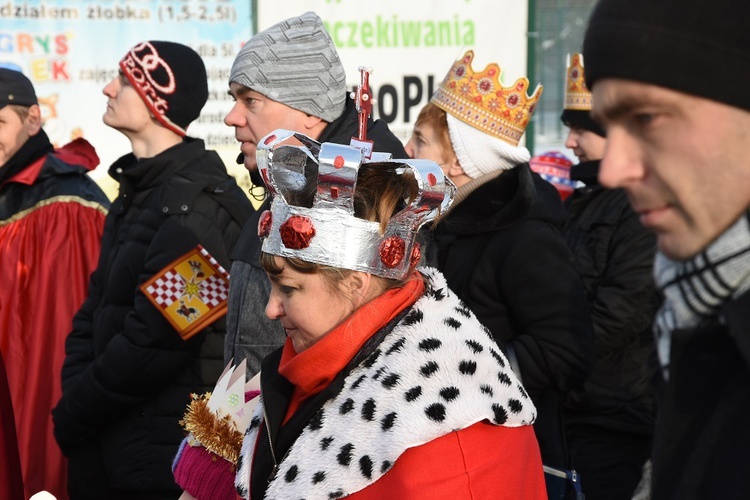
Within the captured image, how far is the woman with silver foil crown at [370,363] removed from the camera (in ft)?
7.30

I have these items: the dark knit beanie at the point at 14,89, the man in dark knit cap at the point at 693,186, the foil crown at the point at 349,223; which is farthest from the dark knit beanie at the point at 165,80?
the man in dark knit cap at the point at 693,186

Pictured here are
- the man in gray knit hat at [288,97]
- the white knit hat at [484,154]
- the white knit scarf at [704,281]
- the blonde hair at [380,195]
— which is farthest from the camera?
the white knit hat at [484,154]

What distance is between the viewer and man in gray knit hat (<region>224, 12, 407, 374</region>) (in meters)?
3.58

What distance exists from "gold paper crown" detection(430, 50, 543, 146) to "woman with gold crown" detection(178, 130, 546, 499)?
1749 mm

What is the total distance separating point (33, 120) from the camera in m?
6.18

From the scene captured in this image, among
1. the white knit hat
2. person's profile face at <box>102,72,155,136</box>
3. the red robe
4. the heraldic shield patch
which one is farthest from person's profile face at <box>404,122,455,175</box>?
the red robe

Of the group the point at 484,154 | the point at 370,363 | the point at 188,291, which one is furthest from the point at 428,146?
the point at 370,363

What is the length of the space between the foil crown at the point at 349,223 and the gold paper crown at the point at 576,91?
300cm

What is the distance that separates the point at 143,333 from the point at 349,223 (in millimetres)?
1996

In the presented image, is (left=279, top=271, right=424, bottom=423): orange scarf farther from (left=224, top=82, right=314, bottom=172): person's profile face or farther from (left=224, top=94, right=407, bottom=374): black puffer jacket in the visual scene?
(left=224, top=82, right=314, bottom=172): person's profile face

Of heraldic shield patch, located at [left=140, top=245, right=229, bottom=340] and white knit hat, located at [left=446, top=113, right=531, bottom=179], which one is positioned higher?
white knit hat, located at [left=446, top=113, right=531, bottom=179]

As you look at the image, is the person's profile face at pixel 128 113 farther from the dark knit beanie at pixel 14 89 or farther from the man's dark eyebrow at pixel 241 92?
the dark knit beanie at pixel 14 89

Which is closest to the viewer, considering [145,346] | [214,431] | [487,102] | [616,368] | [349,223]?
[349,223]

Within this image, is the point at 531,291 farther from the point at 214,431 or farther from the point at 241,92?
the point at 214,431
